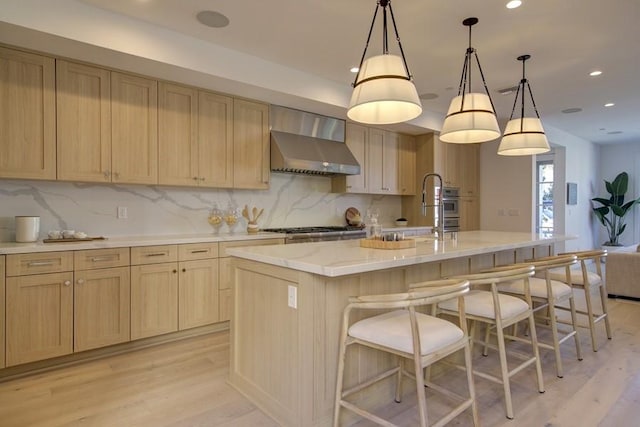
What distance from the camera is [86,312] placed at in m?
2.82

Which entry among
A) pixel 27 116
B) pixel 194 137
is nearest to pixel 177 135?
pixel 194 137

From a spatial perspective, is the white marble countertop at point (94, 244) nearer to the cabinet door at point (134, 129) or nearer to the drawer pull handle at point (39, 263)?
the drawer pull handle at point (39, 263)

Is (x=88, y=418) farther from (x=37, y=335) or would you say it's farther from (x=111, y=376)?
(x=37, y=335)

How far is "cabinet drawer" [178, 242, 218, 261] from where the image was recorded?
3293 mm

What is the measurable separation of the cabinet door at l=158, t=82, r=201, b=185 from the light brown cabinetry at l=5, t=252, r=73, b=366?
1.14 metres

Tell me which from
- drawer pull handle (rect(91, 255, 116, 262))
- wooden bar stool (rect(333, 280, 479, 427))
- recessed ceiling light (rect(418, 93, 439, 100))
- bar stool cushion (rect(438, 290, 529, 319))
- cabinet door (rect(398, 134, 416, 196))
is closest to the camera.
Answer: wooden bar stool (rect(333, 280, 479, 427))

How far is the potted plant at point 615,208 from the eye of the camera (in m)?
7.73

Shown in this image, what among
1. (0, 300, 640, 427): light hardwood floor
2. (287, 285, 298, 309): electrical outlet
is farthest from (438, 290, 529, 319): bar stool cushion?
(287, 285, 298, 309): electrical outlet

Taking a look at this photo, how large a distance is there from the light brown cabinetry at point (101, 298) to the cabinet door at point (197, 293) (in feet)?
1.46

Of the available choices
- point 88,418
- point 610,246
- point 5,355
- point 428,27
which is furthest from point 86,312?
point 610,246

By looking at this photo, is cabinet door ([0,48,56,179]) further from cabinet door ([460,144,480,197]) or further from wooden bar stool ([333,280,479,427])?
cabinet door ([460,144,480,197])

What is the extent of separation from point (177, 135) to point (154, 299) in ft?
5.05

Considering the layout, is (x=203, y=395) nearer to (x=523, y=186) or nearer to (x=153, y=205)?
(x=153, y=205)

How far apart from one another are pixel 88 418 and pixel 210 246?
1652mm
